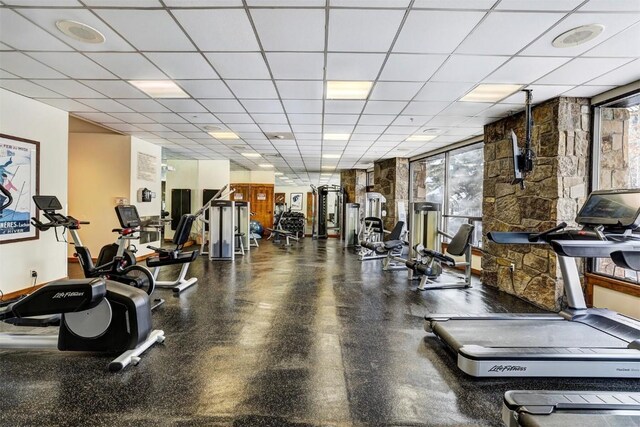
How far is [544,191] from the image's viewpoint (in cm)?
447

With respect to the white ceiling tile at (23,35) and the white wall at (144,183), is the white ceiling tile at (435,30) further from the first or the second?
the white wall at (144,183)

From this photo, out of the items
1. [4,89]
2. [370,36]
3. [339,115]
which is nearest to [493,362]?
[370,36]

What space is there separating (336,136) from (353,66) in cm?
345

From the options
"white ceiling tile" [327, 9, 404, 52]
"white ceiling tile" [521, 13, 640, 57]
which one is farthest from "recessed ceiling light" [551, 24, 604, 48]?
"white ceiling tile" [327, 9, 404, 52]

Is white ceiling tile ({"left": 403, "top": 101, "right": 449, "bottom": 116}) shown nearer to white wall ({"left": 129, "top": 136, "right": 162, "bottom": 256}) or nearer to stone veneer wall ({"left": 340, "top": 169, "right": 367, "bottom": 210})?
white wall ({"left": 129, "top": 136, "right": 162, "bottom": 256})

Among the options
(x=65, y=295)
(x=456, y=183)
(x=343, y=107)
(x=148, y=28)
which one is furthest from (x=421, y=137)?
(x=65, y=295)

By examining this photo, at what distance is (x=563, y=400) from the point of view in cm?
177

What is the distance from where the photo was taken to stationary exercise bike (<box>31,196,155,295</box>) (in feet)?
12.6

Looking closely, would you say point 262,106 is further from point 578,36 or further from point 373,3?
point 578,36

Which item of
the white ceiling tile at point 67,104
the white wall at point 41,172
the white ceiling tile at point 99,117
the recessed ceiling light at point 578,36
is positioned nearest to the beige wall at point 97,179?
the white ceiling tile at point 99,117

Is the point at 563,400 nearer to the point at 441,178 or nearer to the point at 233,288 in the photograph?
the point at 233,288

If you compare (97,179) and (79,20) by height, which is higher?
(79,20)

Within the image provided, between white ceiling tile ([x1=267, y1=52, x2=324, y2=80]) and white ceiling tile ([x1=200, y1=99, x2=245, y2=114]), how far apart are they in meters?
1.19

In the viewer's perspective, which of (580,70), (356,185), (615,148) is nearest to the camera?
(580,70)
